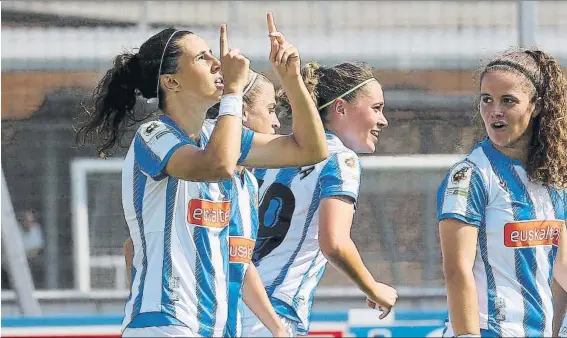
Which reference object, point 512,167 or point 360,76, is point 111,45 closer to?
point 360,76

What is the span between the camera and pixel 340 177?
12.7ft

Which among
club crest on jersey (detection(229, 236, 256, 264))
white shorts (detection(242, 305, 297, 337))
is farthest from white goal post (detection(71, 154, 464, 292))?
club crest on jersey (detection(229, 236, 256, 264))

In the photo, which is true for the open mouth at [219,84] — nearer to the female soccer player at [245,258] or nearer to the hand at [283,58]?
the hand at [283,58]

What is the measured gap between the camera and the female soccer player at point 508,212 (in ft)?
10.8

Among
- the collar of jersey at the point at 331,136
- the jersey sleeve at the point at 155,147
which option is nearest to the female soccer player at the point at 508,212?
the collar of jersey at the point at 331,136

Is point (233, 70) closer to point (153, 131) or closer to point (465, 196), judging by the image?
point (153, 131)

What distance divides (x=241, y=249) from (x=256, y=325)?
468 millimetres

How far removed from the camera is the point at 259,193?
409cm

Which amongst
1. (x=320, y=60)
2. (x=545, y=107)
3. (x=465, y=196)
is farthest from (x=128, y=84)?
(x=320, y=60)

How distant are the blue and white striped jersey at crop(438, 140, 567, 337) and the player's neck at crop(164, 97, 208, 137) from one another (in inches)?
28.1

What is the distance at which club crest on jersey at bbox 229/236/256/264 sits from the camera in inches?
142

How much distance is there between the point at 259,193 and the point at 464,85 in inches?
136

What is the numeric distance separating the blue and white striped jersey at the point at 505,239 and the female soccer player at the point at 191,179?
44 centimetres

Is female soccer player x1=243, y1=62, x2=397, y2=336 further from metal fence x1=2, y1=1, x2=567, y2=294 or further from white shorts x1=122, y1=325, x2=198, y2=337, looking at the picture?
metal fence x1=2, y1=1, x2=567, y2=294
